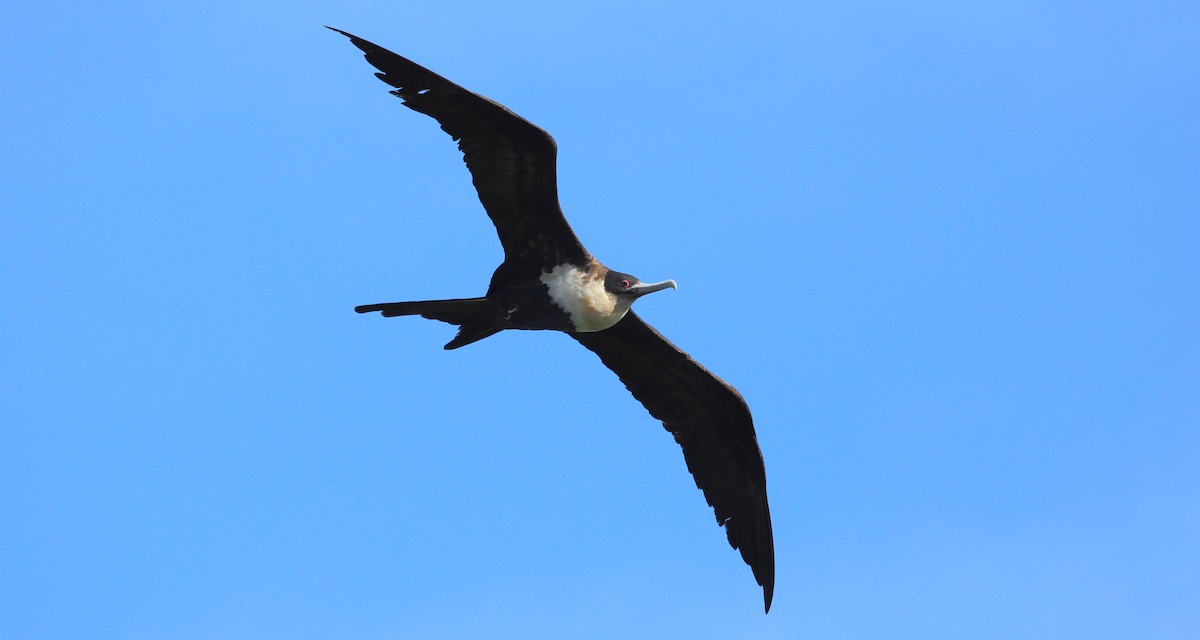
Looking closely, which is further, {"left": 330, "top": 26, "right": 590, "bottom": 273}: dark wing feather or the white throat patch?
→ the white throat patch

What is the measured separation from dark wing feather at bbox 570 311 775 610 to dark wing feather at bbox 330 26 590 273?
4.20 ft

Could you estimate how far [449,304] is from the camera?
382 inches

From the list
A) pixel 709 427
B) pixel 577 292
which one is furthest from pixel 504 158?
pixel 709 427

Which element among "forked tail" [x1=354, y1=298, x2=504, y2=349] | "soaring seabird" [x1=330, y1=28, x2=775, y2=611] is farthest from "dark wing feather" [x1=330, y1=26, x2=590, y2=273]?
"forked tail" [x1=354, y1=298, x2=504, y2=349]

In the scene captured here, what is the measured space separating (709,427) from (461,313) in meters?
2.58

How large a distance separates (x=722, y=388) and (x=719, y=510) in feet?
3.50

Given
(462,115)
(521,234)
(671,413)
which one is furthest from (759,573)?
(462,115)

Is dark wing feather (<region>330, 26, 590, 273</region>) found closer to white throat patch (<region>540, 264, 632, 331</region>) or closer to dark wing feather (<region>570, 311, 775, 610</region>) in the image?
white throat patch (<region>540, 264, 632, 331</region>)

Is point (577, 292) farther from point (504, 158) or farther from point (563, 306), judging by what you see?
point (504, 158)

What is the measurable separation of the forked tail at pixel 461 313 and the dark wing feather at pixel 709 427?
1.20m

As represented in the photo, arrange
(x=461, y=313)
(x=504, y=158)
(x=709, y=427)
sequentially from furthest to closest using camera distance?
(x=709, y=427) → (x=461, y=313) → (x=504, y=158)

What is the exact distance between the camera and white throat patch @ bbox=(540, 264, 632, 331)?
992cm

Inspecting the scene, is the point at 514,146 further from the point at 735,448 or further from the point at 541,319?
the point at 735,448

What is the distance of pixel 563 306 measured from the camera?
9.94 m
